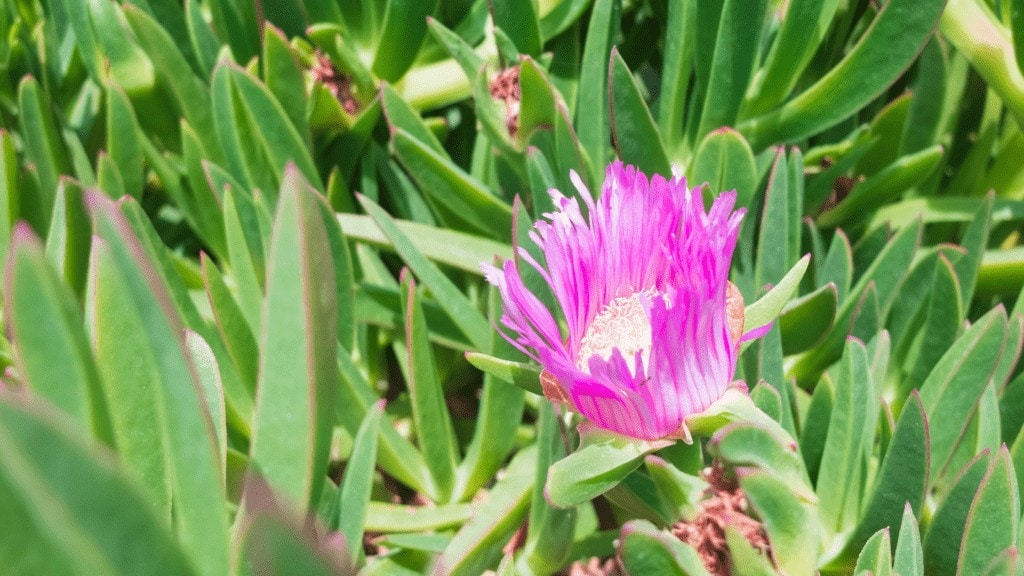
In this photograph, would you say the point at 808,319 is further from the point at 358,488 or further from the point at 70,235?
the point at 70,235

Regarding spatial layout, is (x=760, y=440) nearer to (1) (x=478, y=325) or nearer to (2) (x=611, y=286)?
(2) (x=611, y=286)

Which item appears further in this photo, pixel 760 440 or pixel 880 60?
pixel 880 60

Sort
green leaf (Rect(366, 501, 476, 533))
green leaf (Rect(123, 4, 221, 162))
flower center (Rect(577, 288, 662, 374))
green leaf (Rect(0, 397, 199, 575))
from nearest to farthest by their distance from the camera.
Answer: green leaf (Rect(0, 397, 199, 575)), flower center (Rect(577, 288, 662, 374)), green leaf (Rect(366, 501, 476, 533)), green leaf (Rect(123, 4, 221, 162))

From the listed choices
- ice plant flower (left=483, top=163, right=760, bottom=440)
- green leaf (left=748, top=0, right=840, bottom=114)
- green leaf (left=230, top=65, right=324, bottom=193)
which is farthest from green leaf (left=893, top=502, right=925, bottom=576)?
green leaf (left=230, top=65, right=324, bottom=193)

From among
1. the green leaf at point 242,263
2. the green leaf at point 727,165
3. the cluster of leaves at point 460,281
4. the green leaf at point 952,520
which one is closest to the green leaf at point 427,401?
the cluster of leaves at point 460,281

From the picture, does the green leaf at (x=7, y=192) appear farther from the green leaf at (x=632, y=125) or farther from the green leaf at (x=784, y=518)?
the green leaf at (x=784, y=518)

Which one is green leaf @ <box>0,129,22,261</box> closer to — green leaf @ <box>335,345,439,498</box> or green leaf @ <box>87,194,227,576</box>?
green leaf @ <box>335,345,439,498</box>

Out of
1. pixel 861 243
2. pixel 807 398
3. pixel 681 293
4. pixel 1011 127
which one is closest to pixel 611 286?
pixel 681 293

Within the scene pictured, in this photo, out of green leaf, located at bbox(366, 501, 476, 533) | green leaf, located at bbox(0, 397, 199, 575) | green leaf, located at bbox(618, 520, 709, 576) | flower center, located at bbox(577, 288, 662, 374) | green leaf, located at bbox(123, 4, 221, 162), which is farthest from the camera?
green leaf, located at bbox(123, 4, 221, 162)
